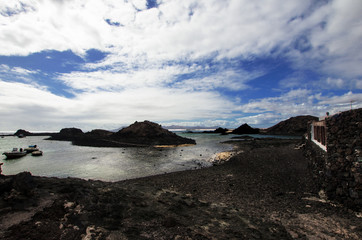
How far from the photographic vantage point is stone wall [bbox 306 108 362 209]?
375 inches

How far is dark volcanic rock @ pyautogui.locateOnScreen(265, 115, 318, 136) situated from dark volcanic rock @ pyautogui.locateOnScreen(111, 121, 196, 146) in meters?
96.3

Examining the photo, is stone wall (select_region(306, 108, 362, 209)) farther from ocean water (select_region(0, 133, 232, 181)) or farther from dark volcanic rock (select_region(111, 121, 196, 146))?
dark volcanic rock (select_region(111, 121, 196, 146))

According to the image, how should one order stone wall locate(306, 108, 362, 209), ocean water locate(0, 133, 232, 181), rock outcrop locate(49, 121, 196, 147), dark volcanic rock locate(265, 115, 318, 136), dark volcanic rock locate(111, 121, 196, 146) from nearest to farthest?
stone wall locate(306, 108, 362, 209) < ocean water locate(0, 133, 232, 181) < rock outcrop locate(49, 121, 196, 147) < dark volcanic rock locate(111, 121, 196, 146) < dark volcanic rock locate(265, 115, 318, 136)

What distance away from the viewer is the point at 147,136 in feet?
266

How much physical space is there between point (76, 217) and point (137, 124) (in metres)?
85.8

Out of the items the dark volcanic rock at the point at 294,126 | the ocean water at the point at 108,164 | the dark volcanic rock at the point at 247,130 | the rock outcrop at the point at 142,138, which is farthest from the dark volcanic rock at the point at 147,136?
the dark volcanic rock at the point at 247,130

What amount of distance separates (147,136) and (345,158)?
248 ft

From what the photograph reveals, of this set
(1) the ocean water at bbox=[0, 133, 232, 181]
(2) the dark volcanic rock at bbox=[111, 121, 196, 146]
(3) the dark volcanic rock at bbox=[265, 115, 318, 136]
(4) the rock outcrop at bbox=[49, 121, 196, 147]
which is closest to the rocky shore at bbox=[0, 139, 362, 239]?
(1) the ocean water at bbox=[0, 133, 232, 181]

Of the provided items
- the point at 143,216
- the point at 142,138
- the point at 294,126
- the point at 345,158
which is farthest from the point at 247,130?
the point at 143,216

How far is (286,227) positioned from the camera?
8.24 metres

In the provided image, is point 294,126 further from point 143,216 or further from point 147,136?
point 143,216

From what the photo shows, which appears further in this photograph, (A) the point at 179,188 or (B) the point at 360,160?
(A) the point at 179,188

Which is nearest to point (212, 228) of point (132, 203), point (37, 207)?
point (132, 203)

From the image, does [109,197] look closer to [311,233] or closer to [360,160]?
[311,233]
